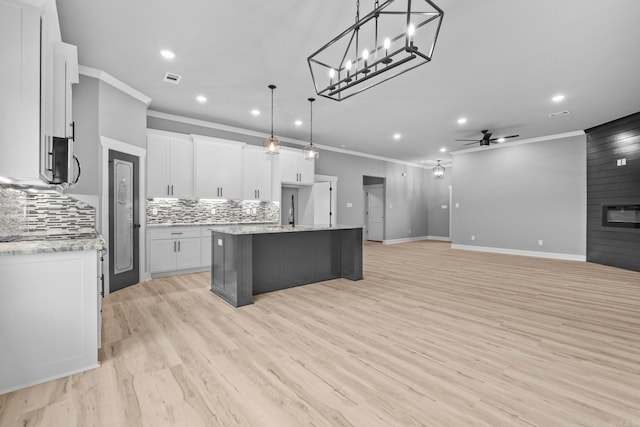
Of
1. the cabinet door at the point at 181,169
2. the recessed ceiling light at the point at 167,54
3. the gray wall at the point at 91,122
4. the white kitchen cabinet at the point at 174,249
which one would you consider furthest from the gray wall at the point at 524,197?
the gray wall at the point at 91,122

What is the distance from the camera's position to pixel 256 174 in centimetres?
656

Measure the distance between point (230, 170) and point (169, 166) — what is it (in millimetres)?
1173

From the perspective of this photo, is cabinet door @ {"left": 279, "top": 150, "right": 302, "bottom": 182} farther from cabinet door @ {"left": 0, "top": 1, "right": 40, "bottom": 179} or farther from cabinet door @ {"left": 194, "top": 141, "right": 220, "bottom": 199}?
cabinet door @ {"left": 0, "top": 1, "right": 40, "bottom": 179}

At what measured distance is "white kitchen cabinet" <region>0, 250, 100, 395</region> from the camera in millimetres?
1937

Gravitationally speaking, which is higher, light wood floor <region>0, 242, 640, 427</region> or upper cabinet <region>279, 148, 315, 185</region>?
upper cabinet <region>279, 148, 315, 185</region>

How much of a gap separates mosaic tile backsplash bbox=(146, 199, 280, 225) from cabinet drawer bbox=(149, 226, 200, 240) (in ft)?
1.26

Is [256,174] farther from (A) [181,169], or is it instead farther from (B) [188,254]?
(B) [188,254]

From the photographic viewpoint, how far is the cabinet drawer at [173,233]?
5.15m

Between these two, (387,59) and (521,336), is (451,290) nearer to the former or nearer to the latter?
(521,336)

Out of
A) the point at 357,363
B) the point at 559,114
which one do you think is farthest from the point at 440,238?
the point at 357,363

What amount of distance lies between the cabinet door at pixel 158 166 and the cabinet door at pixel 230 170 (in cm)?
100

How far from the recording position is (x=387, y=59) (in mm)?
2197

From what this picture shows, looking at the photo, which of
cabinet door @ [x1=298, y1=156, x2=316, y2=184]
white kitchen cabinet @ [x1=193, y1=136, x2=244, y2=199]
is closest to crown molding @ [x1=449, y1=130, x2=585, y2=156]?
cabinet door @ [x1=298, y1=156, x2=316, y2=184]

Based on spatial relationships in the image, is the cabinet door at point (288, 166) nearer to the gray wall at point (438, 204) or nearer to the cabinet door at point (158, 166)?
the cabinet door at point (158, 166)
